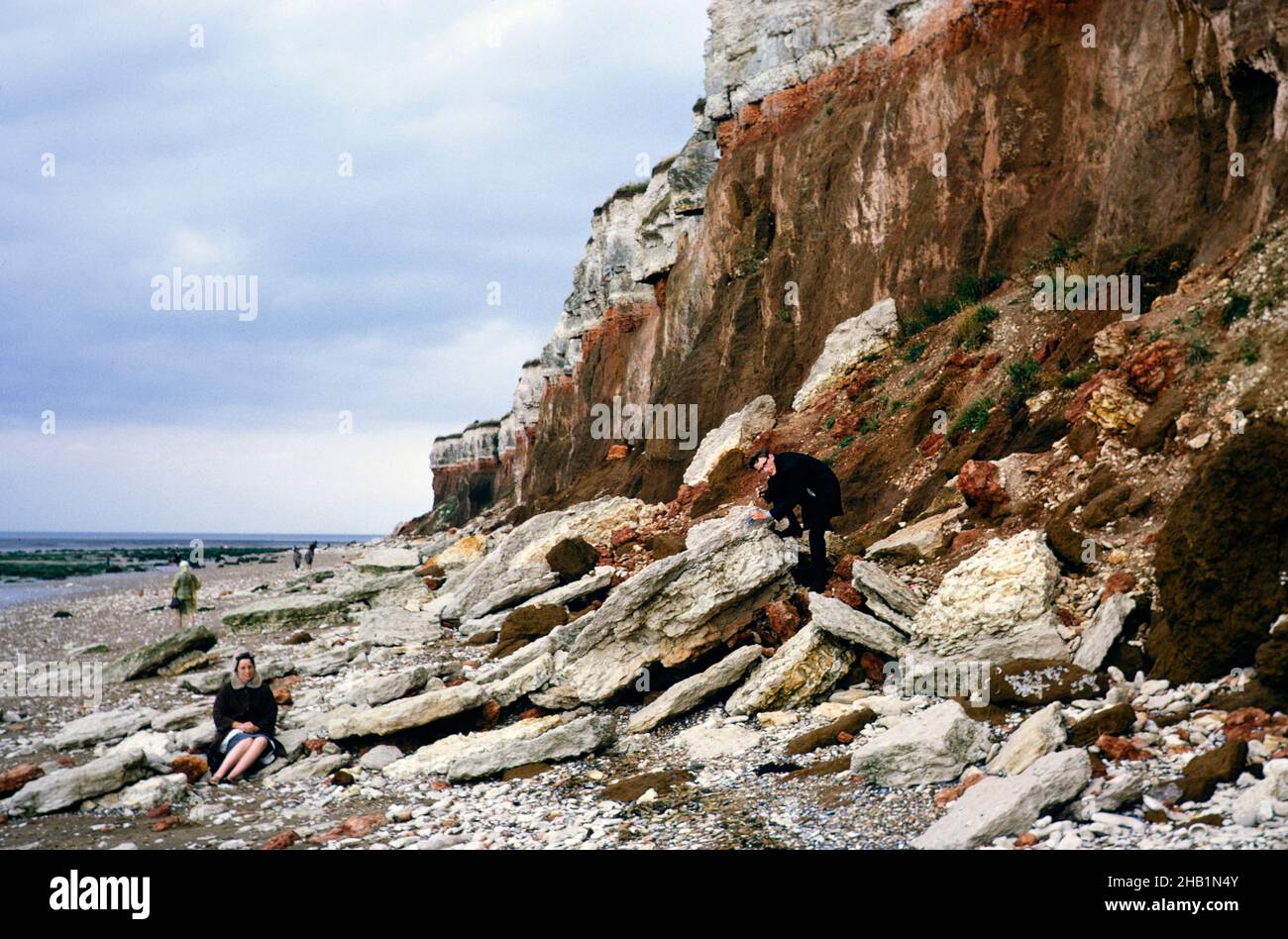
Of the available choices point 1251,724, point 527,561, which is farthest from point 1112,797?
point 527,561

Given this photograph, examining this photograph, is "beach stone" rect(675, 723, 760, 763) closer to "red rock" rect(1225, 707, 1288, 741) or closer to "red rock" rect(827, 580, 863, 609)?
"red rock" rect(827, 580, 863, 609)

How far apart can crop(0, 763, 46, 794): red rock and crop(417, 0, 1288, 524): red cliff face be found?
38.7ft

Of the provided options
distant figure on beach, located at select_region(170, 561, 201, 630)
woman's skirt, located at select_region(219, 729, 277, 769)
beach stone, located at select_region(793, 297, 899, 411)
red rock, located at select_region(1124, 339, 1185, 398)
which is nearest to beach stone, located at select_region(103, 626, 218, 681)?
distant figure on beach, located at select_region(170, 561, 201, 630)

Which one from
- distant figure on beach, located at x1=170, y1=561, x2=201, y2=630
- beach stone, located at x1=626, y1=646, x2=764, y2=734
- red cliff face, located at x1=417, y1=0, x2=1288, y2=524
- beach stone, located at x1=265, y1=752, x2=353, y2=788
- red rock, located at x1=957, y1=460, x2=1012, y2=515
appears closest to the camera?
beach stone, located at x1=265, y1=752, x2=353, y2=788

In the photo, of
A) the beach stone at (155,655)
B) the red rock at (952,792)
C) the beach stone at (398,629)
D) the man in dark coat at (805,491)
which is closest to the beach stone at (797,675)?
the man in dark coat at (805,491)

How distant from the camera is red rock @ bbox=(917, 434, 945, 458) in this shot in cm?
1471

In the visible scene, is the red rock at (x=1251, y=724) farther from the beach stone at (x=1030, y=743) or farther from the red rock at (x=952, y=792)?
the red rock at (x=952, y=792)

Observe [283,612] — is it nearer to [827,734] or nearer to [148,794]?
[148,794]

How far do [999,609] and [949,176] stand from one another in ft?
45.4

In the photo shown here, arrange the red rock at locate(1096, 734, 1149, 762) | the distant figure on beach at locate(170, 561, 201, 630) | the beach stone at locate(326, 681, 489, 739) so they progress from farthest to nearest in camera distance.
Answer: the distant figure on beach at locate(170, 561, 201, 630)
the beach stone at locate(326, 681, 489, 739)
the red rock at locate(1096, 734, 1149, 762)

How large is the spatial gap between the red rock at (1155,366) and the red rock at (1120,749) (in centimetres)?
506

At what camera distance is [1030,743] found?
6.62 meters
